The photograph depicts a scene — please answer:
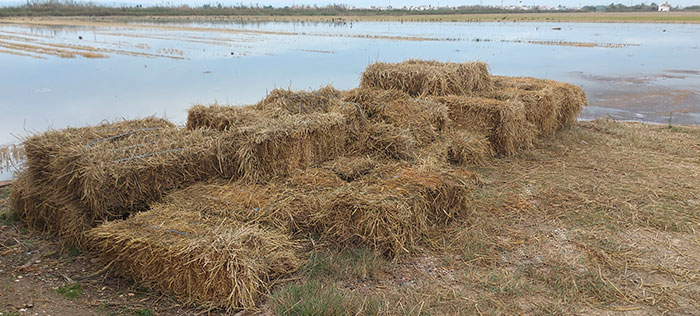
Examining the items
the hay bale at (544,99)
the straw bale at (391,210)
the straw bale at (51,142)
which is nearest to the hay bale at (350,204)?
the straw bale at (391,210)

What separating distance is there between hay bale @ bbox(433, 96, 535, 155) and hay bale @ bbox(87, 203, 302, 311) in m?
5.13

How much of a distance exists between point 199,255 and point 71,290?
4.45 feet

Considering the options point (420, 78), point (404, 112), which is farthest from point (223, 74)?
point (404, 112)

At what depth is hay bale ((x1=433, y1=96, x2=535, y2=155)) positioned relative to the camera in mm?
8938

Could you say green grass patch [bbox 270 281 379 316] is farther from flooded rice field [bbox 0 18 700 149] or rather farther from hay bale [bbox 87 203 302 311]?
flooded rice field [bbox 0 18 700 149]

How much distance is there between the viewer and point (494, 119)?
353 inches

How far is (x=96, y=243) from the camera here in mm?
4953

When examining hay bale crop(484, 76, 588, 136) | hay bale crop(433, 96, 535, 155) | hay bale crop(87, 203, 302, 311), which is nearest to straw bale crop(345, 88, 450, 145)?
hay bale crop(433, 96, 535, 155)

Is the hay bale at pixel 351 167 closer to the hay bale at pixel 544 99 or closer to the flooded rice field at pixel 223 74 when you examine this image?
the hay bale at pixel 544 99

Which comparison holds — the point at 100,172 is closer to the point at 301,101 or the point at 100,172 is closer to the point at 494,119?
the point at 301,101

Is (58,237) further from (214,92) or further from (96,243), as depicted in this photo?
(214,92)

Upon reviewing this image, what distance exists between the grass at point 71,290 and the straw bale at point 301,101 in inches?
146

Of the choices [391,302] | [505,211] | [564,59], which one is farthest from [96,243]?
[564,59]

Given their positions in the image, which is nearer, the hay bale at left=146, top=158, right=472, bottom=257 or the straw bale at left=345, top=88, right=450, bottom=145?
the hay bale at left=146, top=158, right=472, bottom=257
